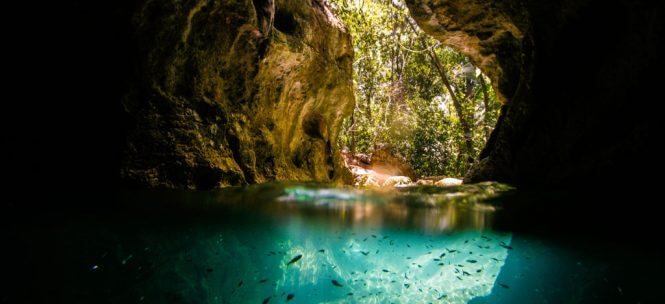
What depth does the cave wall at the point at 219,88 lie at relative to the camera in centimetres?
507

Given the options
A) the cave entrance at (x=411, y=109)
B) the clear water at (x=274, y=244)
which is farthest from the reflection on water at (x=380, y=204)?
the cave entrance at (x=411, y=109)

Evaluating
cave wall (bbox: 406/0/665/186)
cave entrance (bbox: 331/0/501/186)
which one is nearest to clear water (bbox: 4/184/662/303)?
cave wall (bbox: 406/0/665/186)

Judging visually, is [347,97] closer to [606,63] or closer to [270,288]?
[606,63]

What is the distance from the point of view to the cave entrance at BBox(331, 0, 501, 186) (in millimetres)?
16859

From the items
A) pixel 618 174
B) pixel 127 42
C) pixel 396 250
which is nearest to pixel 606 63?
pixel 618 174

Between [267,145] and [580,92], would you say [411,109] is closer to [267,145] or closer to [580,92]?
[580,92]

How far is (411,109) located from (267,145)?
13907mm

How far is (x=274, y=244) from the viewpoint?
45.0ft

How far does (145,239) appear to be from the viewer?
32.3ft

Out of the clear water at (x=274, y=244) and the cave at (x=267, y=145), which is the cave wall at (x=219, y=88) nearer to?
the cave at (x=267, y=145)

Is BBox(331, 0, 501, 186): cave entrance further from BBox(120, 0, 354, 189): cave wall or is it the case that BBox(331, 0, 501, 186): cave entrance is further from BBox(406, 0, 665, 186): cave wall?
BBox(406, 0, 665, 186): cave wall

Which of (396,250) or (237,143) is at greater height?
(237,143)

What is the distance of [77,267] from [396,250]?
13.7m

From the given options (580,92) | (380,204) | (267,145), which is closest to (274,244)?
(380,204)
